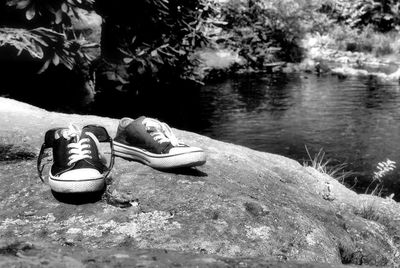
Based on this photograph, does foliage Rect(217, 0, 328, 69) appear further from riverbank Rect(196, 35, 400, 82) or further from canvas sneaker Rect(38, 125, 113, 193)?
canvas sneaker Rect(38, 125, 113, 193)

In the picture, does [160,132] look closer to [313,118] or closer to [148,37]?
[148,37]

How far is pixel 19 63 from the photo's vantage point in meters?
7.75

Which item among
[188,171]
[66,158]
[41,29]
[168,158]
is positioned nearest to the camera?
[66,158]

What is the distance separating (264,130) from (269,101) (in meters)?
2.94

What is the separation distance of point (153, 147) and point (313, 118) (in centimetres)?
838

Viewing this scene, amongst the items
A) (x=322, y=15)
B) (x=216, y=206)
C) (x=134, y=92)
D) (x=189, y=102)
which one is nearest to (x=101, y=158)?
(x=216, y=206)

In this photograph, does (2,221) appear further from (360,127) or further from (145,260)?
(360,127)

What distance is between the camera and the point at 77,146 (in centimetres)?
282

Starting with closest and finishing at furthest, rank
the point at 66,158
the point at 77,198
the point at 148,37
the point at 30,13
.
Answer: the point at 77,198
the point at 66,158
the point at 30,13
the point at 148,37

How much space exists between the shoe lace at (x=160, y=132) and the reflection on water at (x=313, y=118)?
4584 millimetres

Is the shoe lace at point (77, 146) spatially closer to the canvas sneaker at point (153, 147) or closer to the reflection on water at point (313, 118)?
the canvas sneaker at point (153, 147)

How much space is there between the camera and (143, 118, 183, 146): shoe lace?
3.11 m

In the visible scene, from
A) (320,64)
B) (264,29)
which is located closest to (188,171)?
(320,64)

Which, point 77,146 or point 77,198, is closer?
point 77,198
